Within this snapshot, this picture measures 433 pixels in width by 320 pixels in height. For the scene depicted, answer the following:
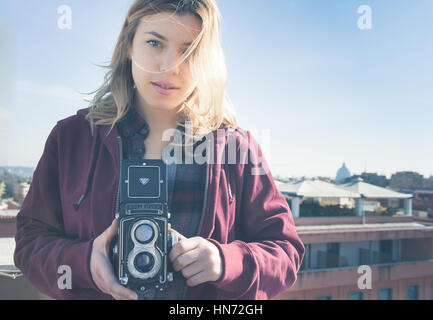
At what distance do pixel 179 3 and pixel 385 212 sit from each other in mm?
11302

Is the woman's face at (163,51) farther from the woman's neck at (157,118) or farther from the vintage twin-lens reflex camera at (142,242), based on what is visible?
the vintage twin-lens reflex camera at (142,242)

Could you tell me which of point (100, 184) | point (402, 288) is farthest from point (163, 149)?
point (402, 288)

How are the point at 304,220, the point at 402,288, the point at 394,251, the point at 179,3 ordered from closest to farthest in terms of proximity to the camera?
1. the point at 179,3
2. the point at 304,220
3. the point at 402,288
4. the point at 394,251

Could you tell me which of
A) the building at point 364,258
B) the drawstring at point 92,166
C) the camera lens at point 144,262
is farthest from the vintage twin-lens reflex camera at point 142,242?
the building at point 364,258

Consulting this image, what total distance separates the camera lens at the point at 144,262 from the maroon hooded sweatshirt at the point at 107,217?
13 cm

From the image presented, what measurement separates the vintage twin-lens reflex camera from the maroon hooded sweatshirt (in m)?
0.10

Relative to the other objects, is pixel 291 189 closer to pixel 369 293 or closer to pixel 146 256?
pixel 369 293

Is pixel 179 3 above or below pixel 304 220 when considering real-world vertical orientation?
above

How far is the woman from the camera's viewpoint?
85 cm

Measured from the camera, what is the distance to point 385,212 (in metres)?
10.6

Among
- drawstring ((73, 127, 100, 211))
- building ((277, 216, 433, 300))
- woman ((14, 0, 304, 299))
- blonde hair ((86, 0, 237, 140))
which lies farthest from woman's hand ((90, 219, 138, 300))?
building ((277, 216, 433, 300))

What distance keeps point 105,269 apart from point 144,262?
0.31ft

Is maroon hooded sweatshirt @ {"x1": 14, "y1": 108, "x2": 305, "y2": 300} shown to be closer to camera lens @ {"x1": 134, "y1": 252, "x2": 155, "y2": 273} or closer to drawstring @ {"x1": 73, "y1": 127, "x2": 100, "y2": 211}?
drawstring @ {"x1": 73, "y1": 127, "x2": 100, "y2": 211}

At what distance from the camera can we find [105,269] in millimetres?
789
